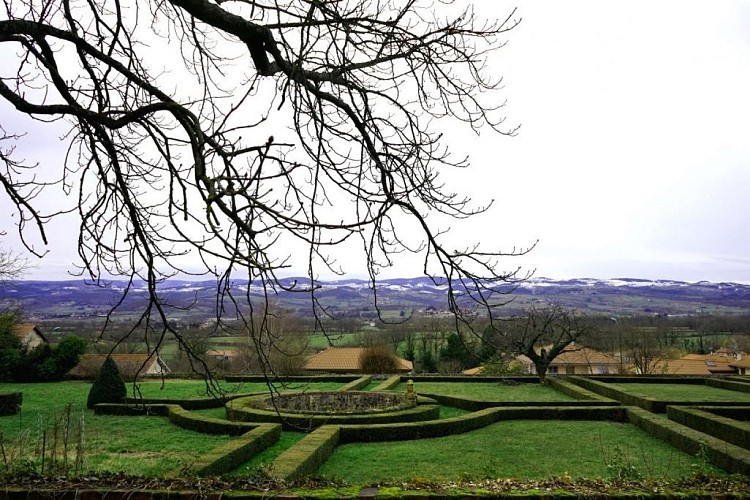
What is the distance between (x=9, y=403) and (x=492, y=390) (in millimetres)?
14213

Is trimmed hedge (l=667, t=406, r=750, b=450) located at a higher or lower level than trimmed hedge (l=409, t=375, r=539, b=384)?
higher

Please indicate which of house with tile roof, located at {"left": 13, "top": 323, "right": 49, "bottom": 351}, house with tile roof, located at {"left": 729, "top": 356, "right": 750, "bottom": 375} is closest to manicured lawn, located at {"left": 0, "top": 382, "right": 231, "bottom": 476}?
house with tile roof, located at {"left": 13, "top": 323, "right": 49, "bottom": 351}

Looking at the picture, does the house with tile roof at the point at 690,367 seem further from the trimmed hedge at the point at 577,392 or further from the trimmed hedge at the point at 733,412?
the trimmed hedge at the point at 733,412

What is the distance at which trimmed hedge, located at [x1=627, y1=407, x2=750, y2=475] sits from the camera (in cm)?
912

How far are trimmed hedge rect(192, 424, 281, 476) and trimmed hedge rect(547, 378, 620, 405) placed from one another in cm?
896

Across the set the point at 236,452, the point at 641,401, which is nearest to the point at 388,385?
the point at 641,401

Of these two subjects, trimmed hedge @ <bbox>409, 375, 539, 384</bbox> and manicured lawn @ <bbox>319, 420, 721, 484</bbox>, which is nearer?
manicured lawn @ <bbox>319, 420, 721, 484</bbox>

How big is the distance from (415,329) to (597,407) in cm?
4237

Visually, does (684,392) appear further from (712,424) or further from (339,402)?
(339,402)

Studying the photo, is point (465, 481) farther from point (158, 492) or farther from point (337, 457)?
point (337, 457)

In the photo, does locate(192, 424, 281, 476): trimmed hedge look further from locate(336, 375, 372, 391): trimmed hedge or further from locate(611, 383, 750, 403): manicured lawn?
locate(611, 383, 750, 403): manicured lawn

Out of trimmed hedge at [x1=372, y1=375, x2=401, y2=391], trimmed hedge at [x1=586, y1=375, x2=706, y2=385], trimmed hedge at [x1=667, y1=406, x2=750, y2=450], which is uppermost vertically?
trimmed hedge at [x1=667, y1=406, x2=750, y2=450]

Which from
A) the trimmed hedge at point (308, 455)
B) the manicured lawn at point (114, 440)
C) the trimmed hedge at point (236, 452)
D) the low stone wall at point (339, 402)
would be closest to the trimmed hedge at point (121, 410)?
the manicured lawn at point (114, 440)

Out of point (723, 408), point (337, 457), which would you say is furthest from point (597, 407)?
point (337, 457)
